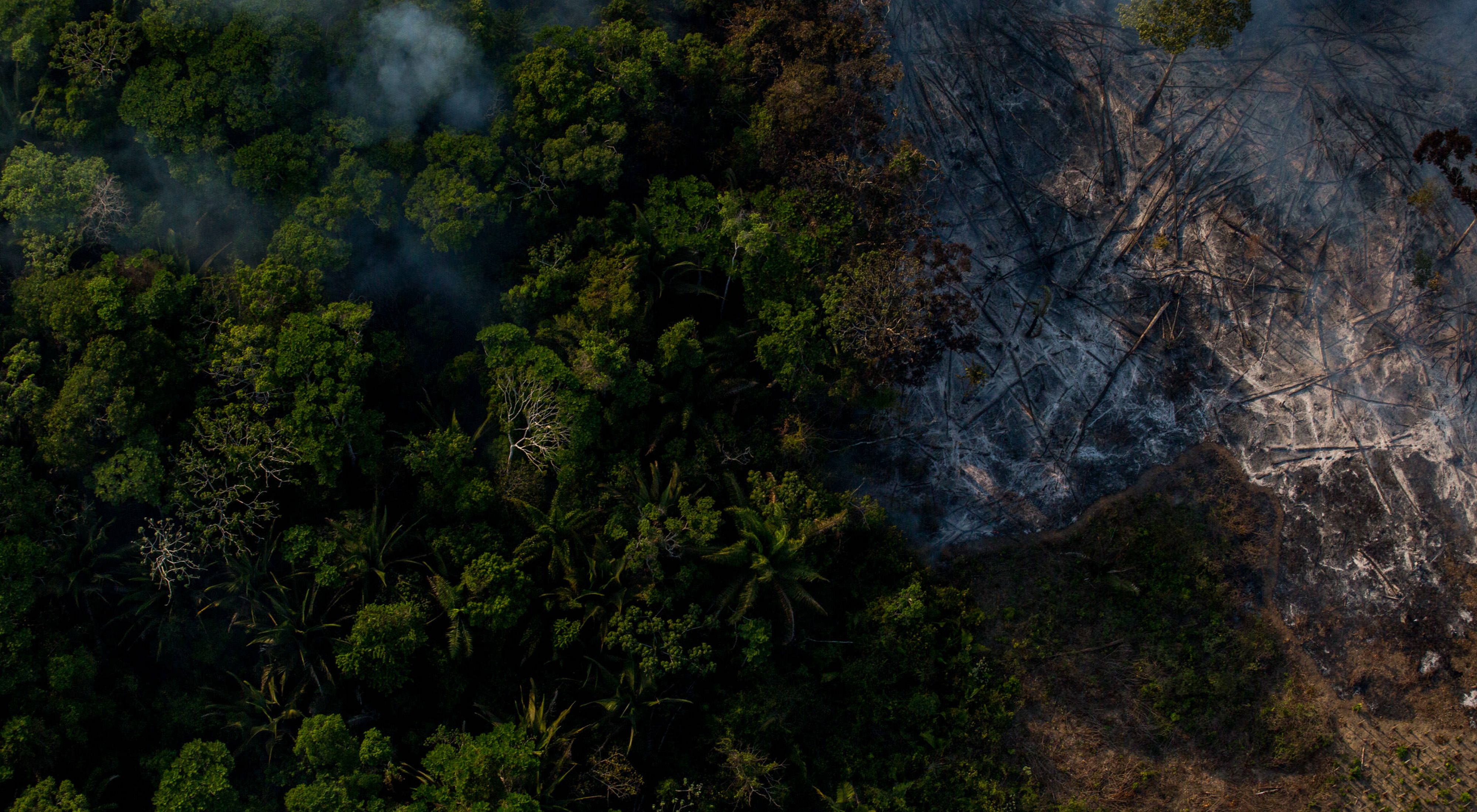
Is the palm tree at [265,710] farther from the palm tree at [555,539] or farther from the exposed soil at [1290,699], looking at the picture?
the exposed soil at [1290,699]

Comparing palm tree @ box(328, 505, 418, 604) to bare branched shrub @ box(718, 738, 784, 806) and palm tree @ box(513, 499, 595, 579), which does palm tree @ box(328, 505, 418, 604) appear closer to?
palm tree @ box(513, 499, 595, 579)

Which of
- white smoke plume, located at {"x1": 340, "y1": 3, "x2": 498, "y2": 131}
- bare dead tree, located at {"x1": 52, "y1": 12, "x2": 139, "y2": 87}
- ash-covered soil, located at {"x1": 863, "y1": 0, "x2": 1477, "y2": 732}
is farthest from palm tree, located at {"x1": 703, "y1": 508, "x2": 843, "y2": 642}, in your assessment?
bare dead tree, located at {"x1": 52, "y1": 12, "x2": 139, "y2": 87}

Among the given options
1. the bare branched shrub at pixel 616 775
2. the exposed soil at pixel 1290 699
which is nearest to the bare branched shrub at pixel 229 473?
the bare branched shrub at pixel 616 775

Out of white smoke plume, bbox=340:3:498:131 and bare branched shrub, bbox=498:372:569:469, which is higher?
Result: white smoke plume, bbox=340:3:498:131

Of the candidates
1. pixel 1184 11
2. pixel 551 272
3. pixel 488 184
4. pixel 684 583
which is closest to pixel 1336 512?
pixel 1184 11

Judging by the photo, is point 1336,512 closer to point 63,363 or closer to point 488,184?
point 488,184

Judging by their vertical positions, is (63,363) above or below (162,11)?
below
